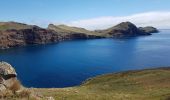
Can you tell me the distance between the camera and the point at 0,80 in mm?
28500

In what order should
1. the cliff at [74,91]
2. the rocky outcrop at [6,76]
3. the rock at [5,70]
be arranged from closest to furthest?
the cliff at [74,91] → the rocky outcrop at [6,76] → the rock at [5,70]

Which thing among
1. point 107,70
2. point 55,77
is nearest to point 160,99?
point 55,77

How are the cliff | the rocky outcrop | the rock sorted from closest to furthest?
1. the cliff
2. the rocky outcrop
3. the rock

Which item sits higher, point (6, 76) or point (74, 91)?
point (6, 76)

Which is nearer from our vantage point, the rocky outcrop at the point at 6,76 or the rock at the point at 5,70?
the rocky outcrop at the point at 6,76

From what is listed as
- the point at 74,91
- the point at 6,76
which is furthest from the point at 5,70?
the point at 74,91

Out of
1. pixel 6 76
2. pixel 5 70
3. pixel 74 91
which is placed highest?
pixel 5 70

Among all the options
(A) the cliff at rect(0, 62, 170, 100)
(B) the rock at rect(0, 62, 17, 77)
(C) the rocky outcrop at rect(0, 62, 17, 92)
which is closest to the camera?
(A) the cliff at rect(0, 62, 170, 100)

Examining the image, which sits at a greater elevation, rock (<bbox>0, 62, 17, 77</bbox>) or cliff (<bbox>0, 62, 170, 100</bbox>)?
rock (<bbox>0, 62, 17, 77</bbox>)

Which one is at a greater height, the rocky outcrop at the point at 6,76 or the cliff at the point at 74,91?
the rocky outcrop at the point at 6,76

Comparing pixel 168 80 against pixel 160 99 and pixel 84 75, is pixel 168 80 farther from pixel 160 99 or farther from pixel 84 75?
pixel 84 75

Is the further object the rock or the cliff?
the rock

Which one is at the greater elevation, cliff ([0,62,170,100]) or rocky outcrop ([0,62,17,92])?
rocky outcrop ([0,62,17,92])

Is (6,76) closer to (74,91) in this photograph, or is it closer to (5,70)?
(5,70)
